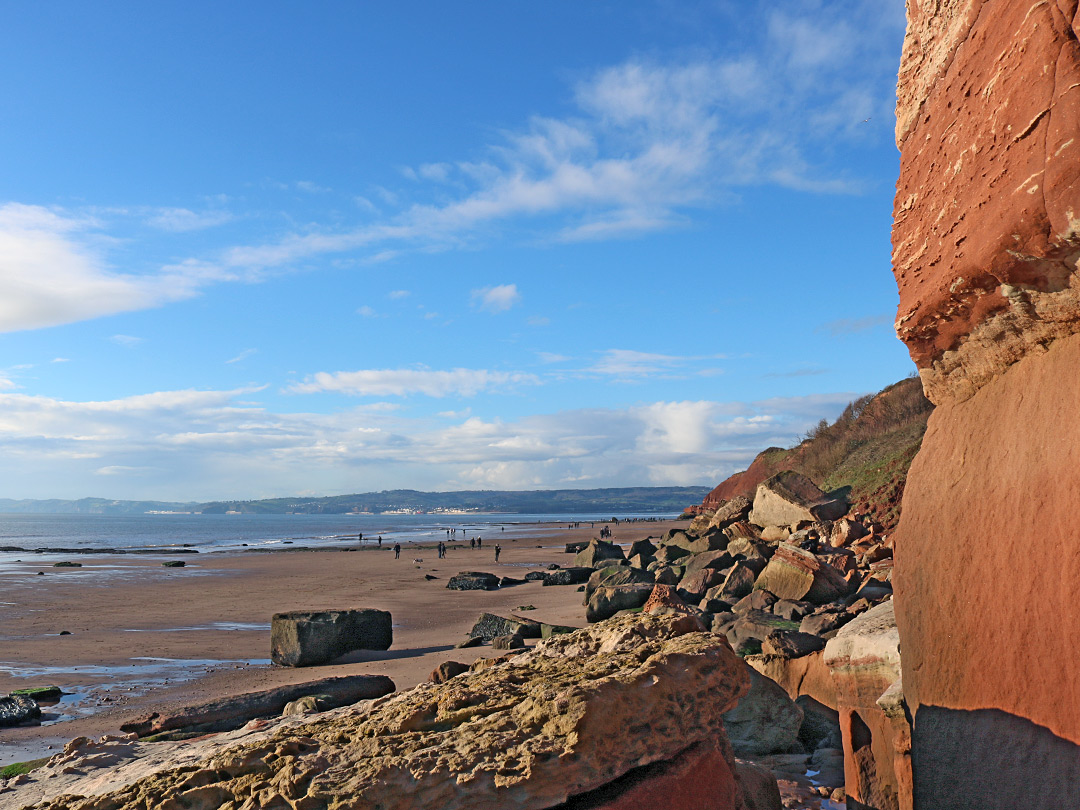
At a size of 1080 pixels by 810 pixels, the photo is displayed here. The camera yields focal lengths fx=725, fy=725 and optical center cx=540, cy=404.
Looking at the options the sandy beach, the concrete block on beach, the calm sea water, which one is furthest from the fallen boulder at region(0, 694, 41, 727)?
the calm sea water

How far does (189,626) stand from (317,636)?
642 cm

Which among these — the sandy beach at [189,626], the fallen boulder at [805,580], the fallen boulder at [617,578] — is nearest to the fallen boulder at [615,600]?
the sandy beach at [189,626]

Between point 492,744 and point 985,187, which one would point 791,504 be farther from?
point 492,744

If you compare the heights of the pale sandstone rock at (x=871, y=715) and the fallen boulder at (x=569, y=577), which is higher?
the pale sandstone rock at (x=871, y=715)

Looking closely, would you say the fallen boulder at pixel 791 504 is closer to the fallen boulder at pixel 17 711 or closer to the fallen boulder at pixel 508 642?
the fallen boulder at pixel 508 642

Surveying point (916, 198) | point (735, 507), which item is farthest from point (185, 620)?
point (916, 198)

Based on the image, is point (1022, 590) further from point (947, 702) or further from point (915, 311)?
point (915, 311)

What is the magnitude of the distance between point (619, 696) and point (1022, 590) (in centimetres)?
194

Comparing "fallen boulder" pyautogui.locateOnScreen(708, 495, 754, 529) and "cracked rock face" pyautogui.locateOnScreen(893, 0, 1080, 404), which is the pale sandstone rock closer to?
"cracked rock face" pyautogui.locateOnScreen(893, 0, 1080, 404)

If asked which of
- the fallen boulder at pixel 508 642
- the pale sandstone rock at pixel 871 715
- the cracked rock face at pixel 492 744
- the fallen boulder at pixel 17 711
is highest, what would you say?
the cracked rock face at pixel 492 744

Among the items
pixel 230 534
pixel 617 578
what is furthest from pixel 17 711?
pixel 230 534

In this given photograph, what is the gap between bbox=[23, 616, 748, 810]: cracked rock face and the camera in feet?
8.63

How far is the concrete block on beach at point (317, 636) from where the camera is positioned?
1145 cm

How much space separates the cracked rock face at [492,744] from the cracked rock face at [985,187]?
2.13 meters
